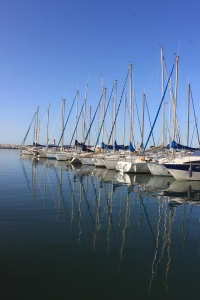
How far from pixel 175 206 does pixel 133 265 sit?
767 cm

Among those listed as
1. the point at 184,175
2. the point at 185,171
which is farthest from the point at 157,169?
the point at 185,171

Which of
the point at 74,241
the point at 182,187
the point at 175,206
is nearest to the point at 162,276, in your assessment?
the point at 74,241

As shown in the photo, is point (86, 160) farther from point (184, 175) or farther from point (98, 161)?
point (184, 175)

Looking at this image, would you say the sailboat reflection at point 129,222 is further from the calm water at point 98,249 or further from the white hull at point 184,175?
the white hull at point 184,175

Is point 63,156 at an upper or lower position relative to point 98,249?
upper

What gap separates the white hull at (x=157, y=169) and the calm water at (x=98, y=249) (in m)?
13.0

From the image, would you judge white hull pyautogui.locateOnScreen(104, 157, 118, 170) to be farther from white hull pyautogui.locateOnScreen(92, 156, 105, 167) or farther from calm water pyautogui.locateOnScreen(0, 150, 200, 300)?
calm water pyautogui.locateOnScreen(0, 150, 200, 300)

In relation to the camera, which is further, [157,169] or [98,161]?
[98,161]

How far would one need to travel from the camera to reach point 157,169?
27531mm

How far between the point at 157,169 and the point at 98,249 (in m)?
20.9

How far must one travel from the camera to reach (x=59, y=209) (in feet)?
39.9

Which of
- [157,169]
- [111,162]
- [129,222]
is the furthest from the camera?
[111,162]

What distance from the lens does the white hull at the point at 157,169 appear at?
2734 cm

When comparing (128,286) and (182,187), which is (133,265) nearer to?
(128,286)
